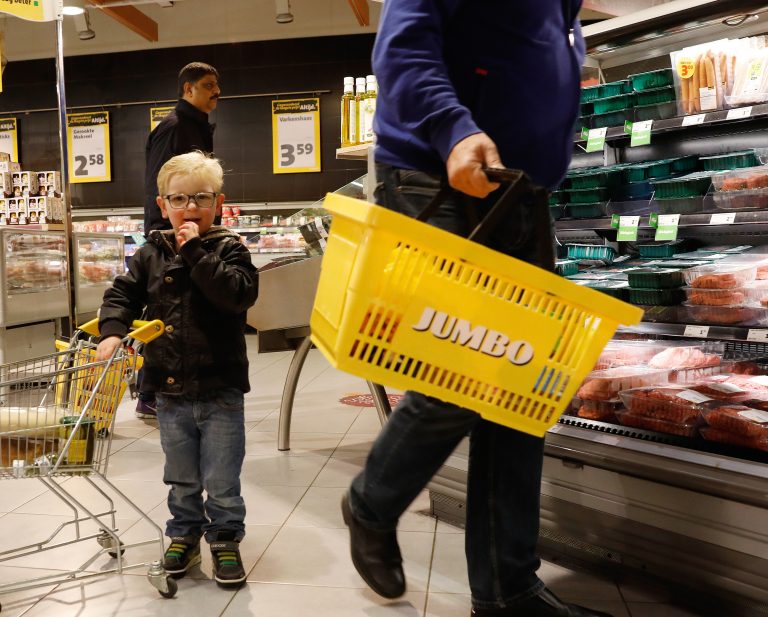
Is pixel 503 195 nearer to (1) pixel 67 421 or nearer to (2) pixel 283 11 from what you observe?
(1) pixel 67 421

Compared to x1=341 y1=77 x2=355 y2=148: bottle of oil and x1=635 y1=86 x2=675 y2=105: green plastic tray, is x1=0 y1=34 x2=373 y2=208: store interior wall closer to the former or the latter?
x1=341 y1=77 x2=355 y2=148: bottle of oil

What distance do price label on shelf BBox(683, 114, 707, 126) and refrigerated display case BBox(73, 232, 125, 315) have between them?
439cm

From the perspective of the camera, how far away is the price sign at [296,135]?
9992 mm

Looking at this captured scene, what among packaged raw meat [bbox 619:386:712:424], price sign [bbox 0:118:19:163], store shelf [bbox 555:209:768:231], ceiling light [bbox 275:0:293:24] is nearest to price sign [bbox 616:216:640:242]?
store shelf [bbox 555:209:768:231]

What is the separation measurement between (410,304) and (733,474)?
1.08 m

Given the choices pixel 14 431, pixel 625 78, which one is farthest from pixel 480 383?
pixel 625 78

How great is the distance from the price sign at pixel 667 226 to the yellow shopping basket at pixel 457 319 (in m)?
1.38

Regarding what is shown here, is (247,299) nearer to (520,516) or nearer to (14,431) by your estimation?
(14,431)

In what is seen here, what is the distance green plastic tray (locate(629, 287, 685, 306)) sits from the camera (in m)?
2.48

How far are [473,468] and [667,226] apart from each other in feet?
4.45

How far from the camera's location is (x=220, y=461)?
2211 mm

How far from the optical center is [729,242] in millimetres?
2803

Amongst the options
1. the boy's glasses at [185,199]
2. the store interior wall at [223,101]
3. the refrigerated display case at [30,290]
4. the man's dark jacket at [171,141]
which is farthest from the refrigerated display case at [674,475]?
the store interior wall at [223,101]

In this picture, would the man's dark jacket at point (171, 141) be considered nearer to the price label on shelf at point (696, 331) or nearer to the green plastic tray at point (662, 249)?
the green plastic tray at point (662, 249)
